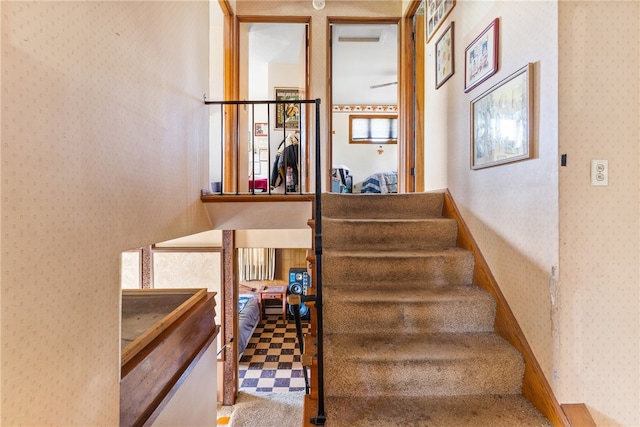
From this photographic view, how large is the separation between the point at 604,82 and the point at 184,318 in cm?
243

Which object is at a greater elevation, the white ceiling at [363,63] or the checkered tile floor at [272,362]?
the white ceiling at [363,63]

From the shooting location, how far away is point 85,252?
1.06 metres

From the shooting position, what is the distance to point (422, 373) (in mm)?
1550

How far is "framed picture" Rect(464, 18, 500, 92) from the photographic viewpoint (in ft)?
6.04

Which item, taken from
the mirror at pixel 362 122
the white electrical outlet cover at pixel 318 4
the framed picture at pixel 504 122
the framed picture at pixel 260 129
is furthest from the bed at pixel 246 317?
the white electrical outlet cover at pixel 318 4

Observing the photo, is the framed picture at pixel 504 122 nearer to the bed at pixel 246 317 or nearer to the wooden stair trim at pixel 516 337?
the wooden stair trim at pixel 516 337

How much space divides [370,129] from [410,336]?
5.63 m

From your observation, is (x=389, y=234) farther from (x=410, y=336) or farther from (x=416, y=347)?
(x=416, y=347)

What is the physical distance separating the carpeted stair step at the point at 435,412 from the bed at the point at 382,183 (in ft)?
16.4

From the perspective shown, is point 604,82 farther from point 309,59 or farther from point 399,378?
point 309,59

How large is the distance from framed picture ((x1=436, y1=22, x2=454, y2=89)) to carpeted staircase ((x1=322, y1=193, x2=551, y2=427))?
1.17 m

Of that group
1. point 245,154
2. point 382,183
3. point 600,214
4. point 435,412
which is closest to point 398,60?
point 245,154

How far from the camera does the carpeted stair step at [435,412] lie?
1.38 metres

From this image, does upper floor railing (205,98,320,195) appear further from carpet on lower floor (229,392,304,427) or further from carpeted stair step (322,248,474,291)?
carpet on lower floor (229,392,304,427)
